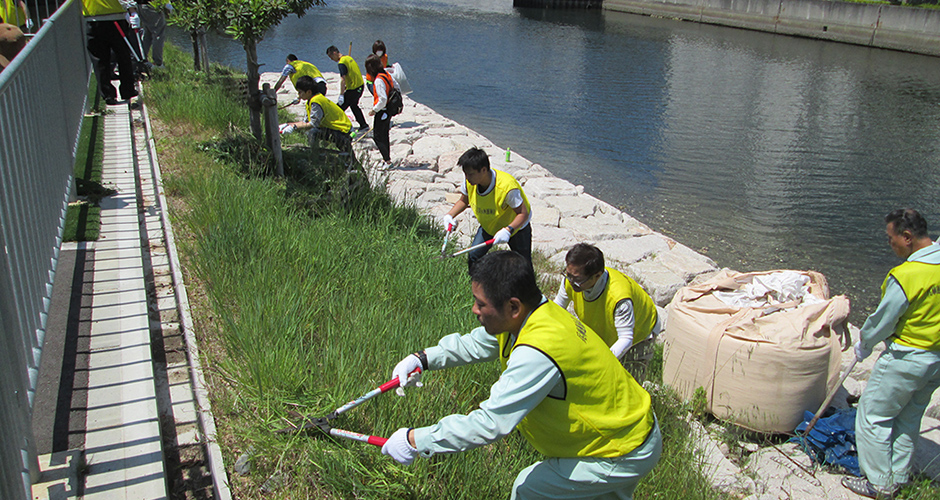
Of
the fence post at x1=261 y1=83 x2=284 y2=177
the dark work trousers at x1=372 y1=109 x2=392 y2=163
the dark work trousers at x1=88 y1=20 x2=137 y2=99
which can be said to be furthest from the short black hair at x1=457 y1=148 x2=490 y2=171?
the dark work trousers at x1=88 y1=20 x2=137 y2=99

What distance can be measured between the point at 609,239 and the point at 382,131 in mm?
3827

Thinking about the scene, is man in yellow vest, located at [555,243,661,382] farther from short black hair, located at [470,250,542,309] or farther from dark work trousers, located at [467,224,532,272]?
short black hair, located at [470,250,542,309]

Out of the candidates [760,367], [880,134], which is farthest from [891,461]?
[880,134]

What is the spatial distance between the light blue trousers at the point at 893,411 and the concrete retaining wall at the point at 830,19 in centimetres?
2564

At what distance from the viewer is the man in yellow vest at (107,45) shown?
Answer: 27.7 feet

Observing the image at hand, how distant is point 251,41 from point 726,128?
11.5 meters

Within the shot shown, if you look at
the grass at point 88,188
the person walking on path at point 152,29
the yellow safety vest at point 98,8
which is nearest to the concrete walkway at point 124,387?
the grass at point 88,188

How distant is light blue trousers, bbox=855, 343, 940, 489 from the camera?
4121 millimetres

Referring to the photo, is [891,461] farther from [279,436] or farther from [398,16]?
[398,16]

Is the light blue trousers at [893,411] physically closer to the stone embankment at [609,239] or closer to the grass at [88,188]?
the stone embankment at [609,239]

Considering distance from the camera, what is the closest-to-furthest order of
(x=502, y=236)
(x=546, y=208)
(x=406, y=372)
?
1. (x=406, y=372)
2. (x=502, y=236)
3. (x=546, y=208)

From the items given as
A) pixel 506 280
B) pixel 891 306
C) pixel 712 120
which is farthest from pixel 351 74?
pixel 506 280

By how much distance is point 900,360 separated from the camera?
414cm

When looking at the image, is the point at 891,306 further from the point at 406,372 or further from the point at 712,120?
the point at 712,120
